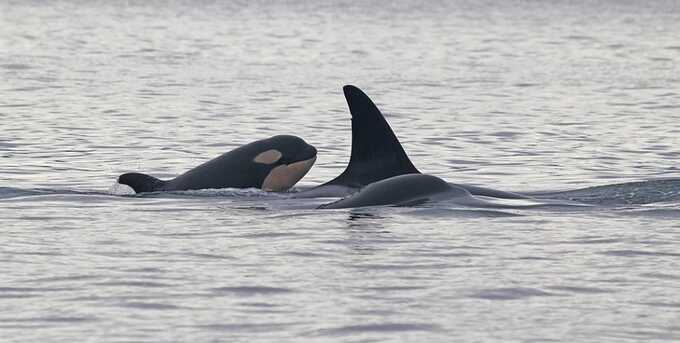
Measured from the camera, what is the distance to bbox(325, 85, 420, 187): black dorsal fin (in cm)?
1641

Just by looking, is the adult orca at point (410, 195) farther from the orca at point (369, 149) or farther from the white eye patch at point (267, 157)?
the white eye patch at point (267, 157)

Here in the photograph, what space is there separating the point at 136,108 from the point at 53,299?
1843 centimetres

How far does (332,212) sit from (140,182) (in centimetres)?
237

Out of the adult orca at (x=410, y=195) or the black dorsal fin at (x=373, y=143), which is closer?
the adult orca at (x=410, y=195)

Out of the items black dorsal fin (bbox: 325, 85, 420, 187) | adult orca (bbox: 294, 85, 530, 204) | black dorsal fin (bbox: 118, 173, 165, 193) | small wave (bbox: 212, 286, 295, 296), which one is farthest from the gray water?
black dorsal fin (bbox: 325, 85, 420, 187)

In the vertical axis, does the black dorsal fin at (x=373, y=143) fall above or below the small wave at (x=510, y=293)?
above

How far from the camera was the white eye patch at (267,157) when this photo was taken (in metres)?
17.1

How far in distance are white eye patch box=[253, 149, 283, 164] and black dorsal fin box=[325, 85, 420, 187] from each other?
887mm

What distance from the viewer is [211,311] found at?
35.3ft

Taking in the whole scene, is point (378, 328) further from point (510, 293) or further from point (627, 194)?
point (627, 194)

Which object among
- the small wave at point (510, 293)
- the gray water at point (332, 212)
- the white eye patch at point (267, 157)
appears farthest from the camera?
the white eye patch at point (267, 157)

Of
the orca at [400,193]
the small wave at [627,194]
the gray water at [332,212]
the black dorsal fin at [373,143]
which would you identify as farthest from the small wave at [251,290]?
the small wave at [627,194]

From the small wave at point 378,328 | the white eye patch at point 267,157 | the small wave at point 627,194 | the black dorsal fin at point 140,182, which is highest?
the white eye patch at point 267,157

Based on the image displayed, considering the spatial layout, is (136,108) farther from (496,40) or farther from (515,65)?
(496,40)
